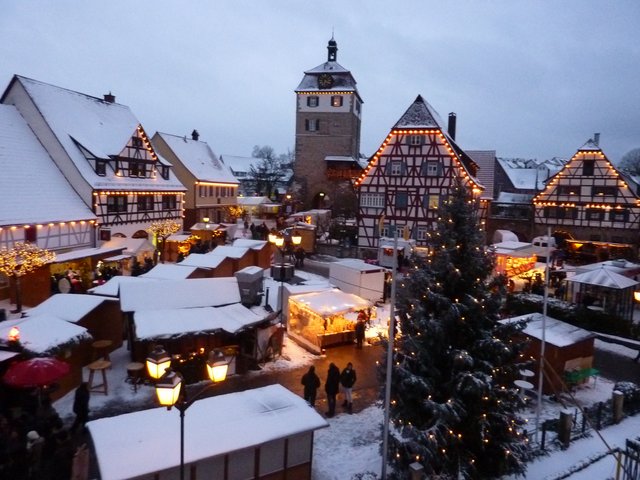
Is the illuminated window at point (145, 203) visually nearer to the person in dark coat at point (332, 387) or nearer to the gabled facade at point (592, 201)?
the person in dark coat at point (332, 387)

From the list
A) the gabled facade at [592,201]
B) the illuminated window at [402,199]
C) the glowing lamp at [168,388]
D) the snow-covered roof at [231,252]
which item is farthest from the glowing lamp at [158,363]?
the gabled facade at [592,201]

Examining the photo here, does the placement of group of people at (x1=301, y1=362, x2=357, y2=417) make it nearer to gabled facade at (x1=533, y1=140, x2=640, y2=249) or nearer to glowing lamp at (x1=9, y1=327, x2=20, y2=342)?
glowing lamp at (x1=9, y1=327, x2=20, y2=342)

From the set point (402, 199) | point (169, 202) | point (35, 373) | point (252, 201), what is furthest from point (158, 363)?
point (252, 201)

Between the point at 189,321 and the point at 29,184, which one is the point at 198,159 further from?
the point at 189,321

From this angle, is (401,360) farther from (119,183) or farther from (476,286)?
(119,183)

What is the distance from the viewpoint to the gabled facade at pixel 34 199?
67.3 feet

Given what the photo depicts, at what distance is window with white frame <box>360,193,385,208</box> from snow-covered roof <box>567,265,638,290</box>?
53.4 feet

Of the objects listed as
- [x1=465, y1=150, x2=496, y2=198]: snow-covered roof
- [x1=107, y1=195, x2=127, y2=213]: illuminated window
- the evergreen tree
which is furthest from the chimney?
the evergreen tree

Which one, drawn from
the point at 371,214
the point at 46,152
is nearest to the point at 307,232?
the point at 371,214

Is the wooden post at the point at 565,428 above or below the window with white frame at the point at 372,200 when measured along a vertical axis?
below

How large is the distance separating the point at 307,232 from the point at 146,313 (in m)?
19.6

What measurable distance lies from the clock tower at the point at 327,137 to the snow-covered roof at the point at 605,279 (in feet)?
101

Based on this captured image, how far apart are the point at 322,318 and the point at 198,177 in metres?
28.5

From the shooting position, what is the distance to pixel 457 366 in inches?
340
